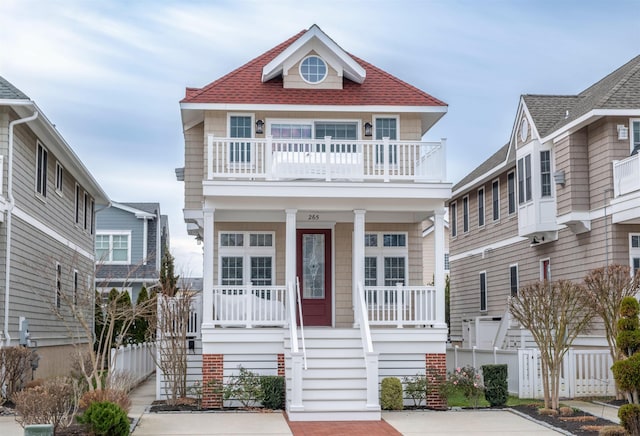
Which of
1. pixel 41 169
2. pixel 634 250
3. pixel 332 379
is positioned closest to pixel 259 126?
pixel 41 169

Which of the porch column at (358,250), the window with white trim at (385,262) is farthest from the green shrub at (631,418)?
the window with white trim at (385,262)

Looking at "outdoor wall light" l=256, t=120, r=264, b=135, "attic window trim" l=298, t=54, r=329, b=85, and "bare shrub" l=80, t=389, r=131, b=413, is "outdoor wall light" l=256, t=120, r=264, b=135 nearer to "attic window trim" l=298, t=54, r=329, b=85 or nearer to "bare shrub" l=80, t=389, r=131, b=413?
"attic window trim" l=298, t=54, r=329, b=85

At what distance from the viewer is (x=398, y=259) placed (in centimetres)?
2162

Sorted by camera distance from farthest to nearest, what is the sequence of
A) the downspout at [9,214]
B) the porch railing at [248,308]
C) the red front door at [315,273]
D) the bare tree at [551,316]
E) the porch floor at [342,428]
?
1. the red front door at [315,273]
2. the downspout at [9,214]
3. the porch railing at [248,308]
4. the bare tree at [551,316]
5. the porch floor at [342,428]

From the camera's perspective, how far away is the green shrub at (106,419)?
1294 cm

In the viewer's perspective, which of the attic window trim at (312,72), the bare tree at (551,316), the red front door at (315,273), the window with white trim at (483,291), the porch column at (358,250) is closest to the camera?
the bare tree at (551,316)

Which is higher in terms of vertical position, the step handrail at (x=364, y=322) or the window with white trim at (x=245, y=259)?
the window with white trim at (x=245, y=259)

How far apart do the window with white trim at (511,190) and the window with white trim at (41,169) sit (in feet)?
45.8

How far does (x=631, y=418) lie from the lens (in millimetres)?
12586

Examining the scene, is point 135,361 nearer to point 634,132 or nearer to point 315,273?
point 315,273

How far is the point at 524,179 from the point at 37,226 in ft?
43.6

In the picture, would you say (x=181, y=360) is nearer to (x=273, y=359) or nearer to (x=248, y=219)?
(x=273, y=359)

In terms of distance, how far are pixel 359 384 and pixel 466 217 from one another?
17946 millimetres

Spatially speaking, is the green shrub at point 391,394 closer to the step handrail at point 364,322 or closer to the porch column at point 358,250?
the step handrail at point 364,322
